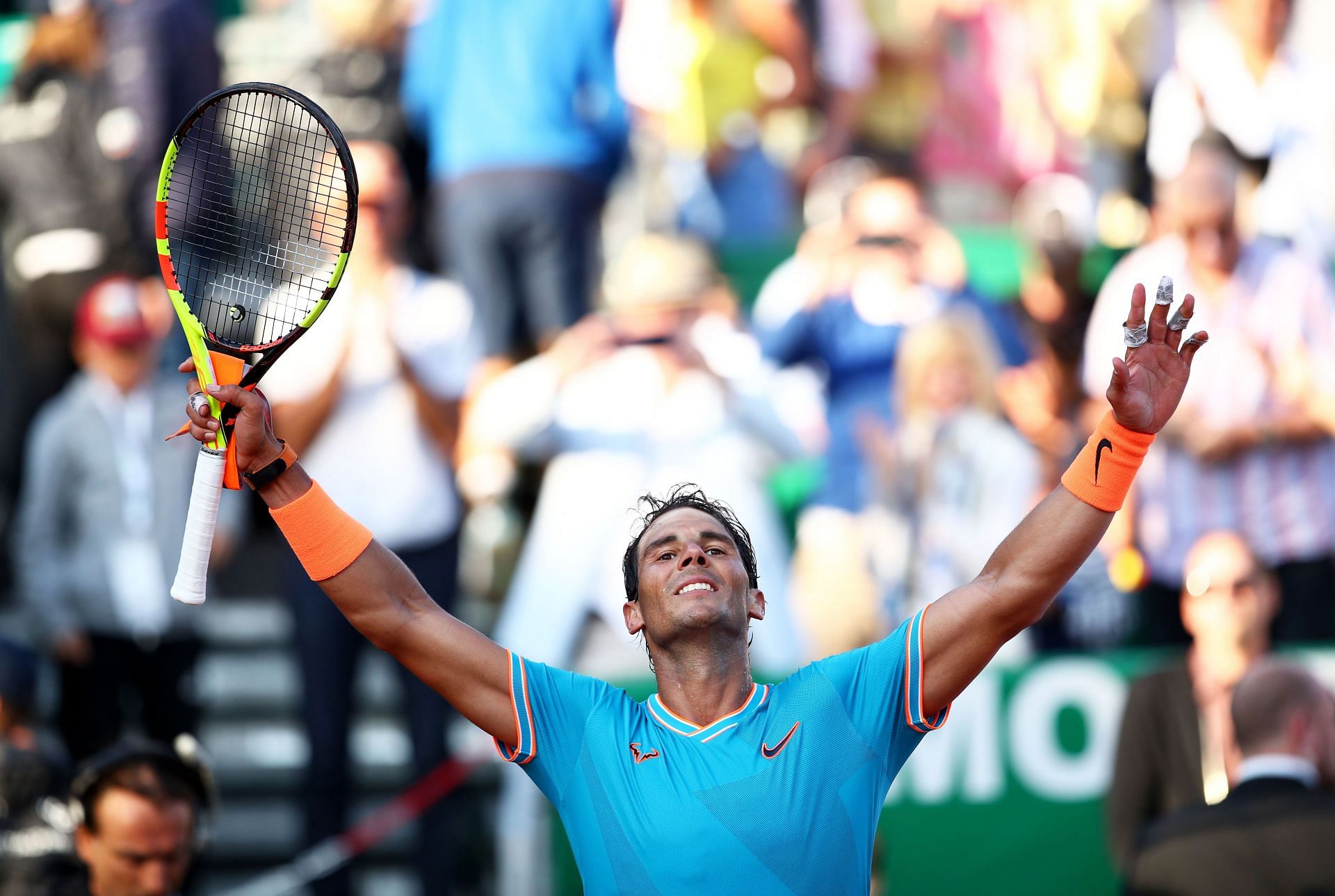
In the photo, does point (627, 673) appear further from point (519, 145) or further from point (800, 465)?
point (519, 145)

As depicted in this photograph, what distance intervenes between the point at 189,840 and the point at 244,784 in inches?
122

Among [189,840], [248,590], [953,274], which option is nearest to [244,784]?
[248,590]

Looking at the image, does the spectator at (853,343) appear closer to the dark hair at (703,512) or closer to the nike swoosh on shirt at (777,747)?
the dark hair at (703,512)

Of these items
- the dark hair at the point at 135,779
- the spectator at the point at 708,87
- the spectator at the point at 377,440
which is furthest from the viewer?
the spectator at the point at 708,87

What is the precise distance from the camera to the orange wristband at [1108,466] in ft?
10.6

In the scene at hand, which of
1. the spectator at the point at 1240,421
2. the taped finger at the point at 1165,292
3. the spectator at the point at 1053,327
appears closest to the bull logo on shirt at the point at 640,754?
the taped finger at the point at 1165,292

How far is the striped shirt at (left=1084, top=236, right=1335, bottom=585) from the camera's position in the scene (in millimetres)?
7039

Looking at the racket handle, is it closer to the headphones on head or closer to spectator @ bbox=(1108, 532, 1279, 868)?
the headphones on head

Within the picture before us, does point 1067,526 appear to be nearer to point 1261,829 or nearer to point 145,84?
point 1261,829

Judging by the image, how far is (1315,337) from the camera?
7184 millimetres

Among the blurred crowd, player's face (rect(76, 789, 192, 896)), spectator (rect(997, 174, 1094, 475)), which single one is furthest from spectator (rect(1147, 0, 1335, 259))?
player's face (rect(76, 789, 192, 896))

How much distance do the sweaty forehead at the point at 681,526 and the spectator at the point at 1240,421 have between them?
145 inches

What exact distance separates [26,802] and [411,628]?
8.58ft

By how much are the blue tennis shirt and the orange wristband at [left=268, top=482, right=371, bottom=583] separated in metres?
0.40
